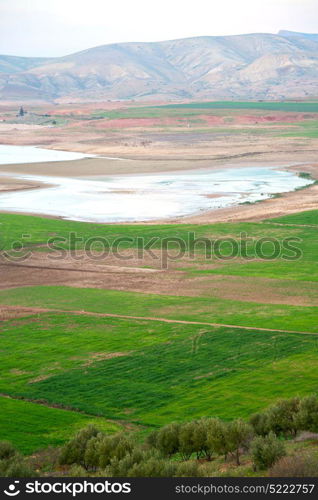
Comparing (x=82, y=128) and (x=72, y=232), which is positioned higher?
(x=82, y=128)

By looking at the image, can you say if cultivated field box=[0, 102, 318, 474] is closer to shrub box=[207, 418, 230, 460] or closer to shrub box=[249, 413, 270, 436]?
shrub box=[249, 413, 270, 436]

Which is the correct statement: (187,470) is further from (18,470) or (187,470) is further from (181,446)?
(18,470)

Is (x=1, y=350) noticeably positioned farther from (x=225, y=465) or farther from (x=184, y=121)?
(x=184, y=121)

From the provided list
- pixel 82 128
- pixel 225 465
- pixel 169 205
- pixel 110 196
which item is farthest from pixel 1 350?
pixel 82 128

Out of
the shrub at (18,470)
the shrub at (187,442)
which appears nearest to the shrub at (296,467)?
the shrub at (187,442)

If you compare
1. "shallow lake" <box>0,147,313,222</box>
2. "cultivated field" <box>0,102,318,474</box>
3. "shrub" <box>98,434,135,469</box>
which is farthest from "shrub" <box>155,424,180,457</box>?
"shallow lake" <box>0,147,313,222</box>

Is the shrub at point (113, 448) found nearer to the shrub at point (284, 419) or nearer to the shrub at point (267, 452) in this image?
the shrub at point (267, 452)

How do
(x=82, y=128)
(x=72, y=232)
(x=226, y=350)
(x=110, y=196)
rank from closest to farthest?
(x=226, y=350) < (x=72, y=232) < (x=110, y=196) < (x=82, y=128)
